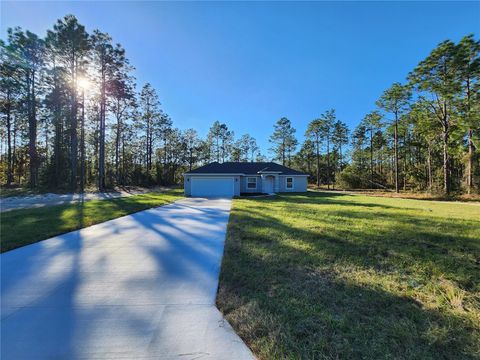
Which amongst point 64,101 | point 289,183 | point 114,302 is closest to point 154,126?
point 64,101

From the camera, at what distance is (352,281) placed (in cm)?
338

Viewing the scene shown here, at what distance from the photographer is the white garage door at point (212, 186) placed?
20.4 m

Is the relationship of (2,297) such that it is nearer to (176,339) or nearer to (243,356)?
(176,339)

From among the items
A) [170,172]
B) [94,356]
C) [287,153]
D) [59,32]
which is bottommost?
[94,356]

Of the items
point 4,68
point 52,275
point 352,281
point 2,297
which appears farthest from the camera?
point 4,68

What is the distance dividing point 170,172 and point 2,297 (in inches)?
1495

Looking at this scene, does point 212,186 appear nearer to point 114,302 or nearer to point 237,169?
point 237,169

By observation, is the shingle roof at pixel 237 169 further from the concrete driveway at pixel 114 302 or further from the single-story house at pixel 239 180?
the concrete driveway at pixel 114 302

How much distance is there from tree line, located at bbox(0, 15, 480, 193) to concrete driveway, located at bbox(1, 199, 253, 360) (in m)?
21.6

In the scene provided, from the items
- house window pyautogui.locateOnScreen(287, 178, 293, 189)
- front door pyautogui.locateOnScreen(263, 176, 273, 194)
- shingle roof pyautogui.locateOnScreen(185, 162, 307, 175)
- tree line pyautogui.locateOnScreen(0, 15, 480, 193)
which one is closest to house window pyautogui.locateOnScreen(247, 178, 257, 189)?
shingle roof pyautogui.locateOnScreen(185, 162, 307, 175)

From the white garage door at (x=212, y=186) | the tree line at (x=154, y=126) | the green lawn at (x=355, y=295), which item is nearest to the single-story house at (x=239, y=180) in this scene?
the white garage door at (x=212, y=186)

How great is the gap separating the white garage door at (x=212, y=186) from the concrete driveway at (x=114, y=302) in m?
14.8

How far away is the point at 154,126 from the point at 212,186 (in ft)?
65.6

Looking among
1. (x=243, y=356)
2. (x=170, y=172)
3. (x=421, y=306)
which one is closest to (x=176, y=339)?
(x=243, y=356)
